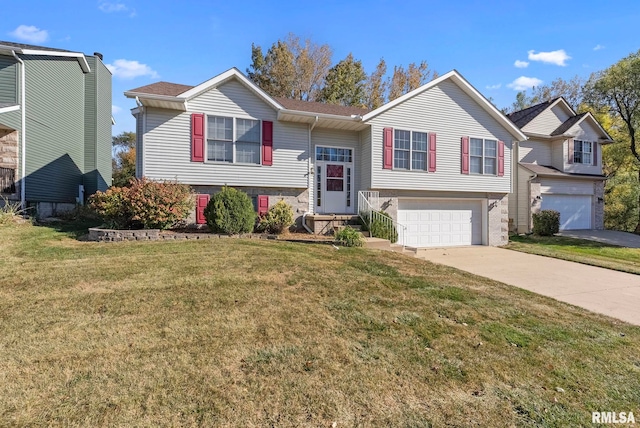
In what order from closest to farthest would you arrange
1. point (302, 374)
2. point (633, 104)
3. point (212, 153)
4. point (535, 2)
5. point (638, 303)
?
point (302, 374)
point (638, 303)
point (535, 2)
point (212, 153)
point (633, 104)

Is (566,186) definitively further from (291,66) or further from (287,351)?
(287,351)

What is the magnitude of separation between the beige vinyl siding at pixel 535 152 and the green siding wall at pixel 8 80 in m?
22.4

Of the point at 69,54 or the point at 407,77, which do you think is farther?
the point at 407,77

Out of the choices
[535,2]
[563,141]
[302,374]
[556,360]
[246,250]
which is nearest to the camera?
[302,374]

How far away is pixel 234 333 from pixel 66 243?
644cm

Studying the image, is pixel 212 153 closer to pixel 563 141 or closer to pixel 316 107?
→ pixel 316 107

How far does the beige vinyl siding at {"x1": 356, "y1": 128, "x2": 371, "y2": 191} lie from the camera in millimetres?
11891

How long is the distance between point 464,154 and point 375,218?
525 centimetres

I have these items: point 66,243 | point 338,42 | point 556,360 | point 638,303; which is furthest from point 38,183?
point 338,42

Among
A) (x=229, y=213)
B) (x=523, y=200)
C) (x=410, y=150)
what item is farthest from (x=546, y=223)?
(x=229, y=213)

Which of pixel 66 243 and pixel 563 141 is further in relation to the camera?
pixel 563 141

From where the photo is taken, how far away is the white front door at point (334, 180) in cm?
1228

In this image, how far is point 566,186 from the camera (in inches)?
679

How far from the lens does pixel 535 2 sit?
9555mm
